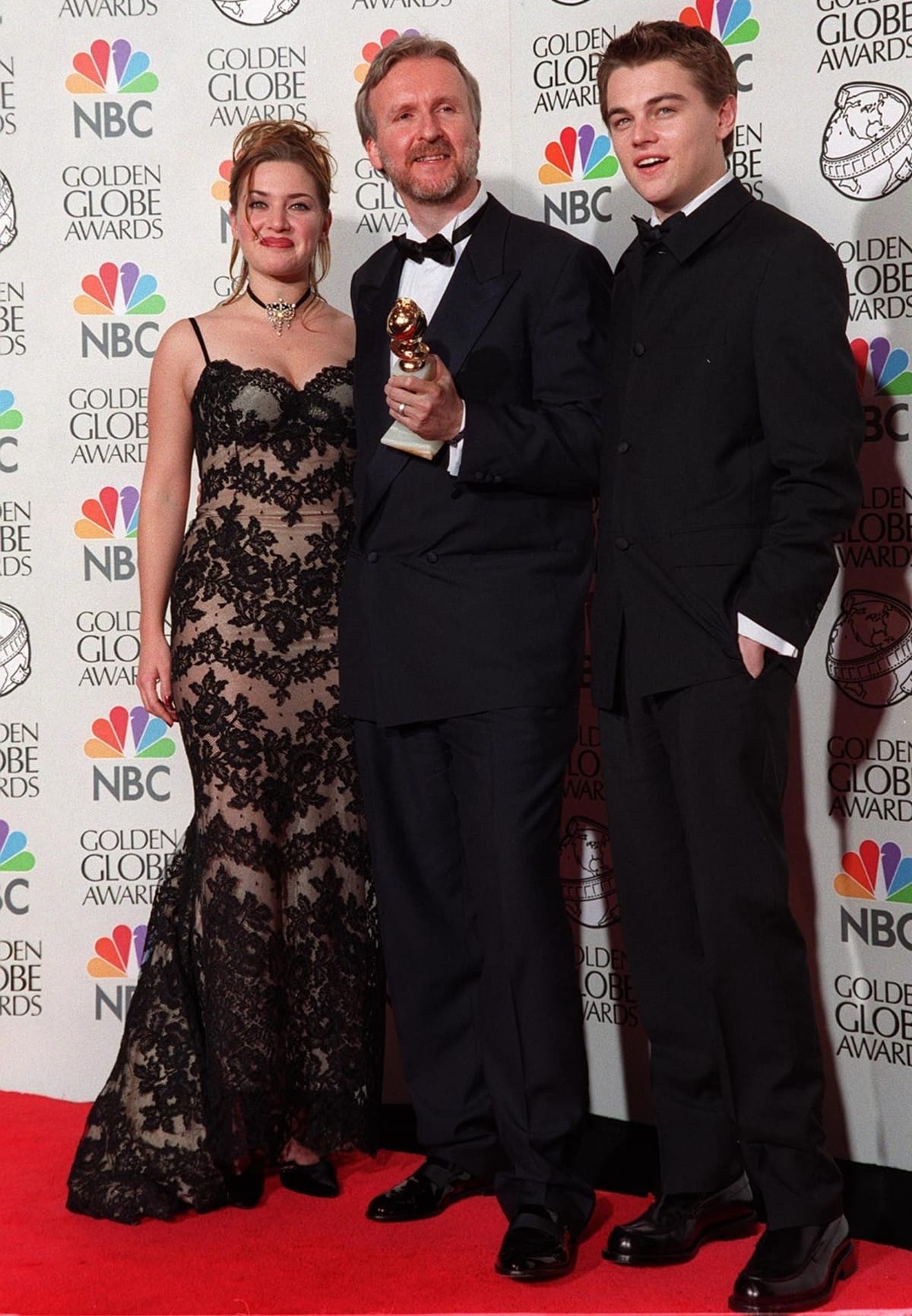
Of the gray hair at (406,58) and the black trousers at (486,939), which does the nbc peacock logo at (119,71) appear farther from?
the black trousers at (486,939)

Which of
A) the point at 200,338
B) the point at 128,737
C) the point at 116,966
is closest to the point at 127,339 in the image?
the point at 200,338

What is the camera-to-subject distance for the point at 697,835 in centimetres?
269

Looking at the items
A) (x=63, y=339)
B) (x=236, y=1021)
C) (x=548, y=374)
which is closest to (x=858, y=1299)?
(x=236, y=1021)

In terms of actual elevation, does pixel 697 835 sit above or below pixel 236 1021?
above

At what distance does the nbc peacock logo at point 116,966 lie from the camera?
4074 mm

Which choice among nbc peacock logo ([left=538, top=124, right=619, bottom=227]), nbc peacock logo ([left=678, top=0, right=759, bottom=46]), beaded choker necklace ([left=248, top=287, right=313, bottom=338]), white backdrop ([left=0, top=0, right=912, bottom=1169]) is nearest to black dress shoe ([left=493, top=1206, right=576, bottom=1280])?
white backdrop ([left=0, top=0, right=912, bottom=1169])

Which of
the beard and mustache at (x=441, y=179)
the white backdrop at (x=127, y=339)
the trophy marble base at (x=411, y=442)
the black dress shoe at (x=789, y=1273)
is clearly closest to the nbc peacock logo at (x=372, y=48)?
the white backdrop at (x=127, y=339)

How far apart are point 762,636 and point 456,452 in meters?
0.70

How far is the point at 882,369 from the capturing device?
11.0 feet

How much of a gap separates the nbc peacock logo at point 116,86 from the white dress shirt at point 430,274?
47.8 inches

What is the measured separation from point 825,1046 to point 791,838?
49 cm

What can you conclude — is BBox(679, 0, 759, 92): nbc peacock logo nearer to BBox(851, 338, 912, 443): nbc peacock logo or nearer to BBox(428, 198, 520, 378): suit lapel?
BBox(851, 338, 912, 443): nbc peacock logo

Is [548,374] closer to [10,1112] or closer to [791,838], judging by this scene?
[791,838]

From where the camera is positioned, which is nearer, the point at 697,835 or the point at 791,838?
the point at 697,835
